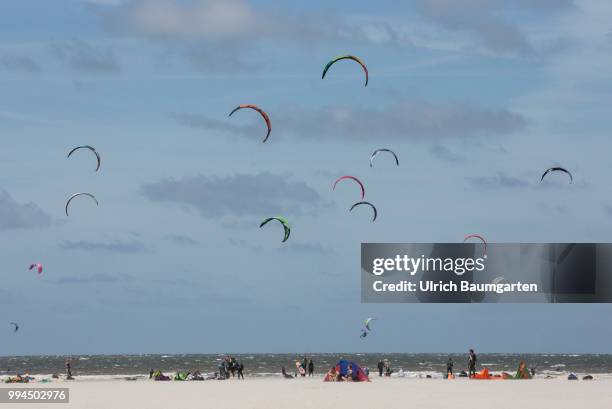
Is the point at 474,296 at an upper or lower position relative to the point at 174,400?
upper

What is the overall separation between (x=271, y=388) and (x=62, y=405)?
33.0ft

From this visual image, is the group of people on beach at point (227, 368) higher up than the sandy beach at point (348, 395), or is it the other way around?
the group of people on beach at point (227, 368)

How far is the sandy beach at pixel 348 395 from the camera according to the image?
1144 inches

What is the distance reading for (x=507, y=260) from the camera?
38.3m

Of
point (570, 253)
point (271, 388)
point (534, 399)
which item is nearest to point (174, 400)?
point (271, 388)

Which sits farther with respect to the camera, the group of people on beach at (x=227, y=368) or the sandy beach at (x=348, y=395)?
the group of people on beach at (x=227, y=368)

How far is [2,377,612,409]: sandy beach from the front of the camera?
29.0 metres

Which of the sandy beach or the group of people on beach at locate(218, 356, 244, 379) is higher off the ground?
the group of people on beach at locate(218, 356, 244, 379)

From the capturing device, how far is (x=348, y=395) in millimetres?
32406

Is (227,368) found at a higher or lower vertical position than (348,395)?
higher

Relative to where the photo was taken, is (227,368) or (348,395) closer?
(348,395)

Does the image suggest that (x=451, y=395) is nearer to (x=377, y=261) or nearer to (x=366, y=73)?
(x=377, y=261)

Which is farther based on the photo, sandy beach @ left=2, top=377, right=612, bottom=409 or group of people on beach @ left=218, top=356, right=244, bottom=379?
group of people on beach @ left=218, top=356, right=244, bottom=379

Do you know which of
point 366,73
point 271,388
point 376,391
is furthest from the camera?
point 271,388
